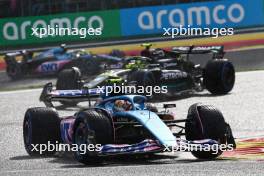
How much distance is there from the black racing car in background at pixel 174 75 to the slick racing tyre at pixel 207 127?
7.32 meters

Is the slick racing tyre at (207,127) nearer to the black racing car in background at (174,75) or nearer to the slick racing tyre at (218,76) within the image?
the black racing car in background at (174,75)

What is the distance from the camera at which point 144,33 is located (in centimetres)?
2947

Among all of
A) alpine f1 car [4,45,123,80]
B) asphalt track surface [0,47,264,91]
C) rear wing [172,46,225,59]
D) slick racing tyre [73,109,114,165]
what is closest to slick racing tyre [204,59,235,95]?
rear wing [172,46,225,59]

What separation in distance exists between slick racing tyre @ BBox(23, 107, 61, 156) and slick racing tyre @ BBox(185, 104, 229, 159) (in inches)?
89.4

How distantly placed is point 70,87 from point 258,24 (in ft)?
37.9

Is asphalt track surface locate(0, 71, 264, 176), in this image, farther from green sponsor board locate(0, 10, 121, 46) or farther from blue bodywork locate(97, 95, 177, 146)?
green sponsor board locate(0, 10, 121, 46)

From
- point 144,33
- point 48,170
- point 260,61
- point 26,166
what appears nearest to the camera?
point 48,170

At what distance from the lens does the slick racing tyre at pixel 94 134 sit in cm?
1138

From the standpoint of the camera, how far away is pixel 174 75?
20.1 metres

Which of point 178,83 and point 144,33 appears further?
point 144,33

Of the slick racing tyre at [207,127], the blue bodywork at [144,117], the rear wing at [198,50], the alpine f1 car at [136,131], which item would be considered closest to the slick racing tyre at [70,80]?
the rear wing at [198,50]

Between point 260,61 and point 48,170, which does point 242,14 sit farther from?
point 48,170

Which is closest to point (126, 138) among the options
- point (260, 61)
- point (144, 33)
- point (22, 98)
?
point (22, 98)

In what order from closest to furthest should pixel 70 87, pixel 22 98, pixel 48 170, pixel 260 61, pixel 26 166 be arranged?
1. pixel 48 170
2. pixel 26 166
3. pixel 70 87
4. pixel 22 98
5. pixel 260 61
